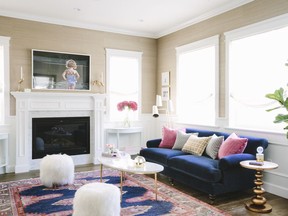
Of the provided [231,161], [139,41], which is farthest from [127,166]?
[139,41]

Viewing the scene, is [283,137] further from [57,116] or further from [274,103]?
[57,116]

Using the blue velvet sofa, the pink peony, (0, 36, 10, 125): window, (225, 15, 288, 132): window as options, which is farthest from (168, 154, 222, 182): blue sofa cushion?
(0, 36, 10, 125): window

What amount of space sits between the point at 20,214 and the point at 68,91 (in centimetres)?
307

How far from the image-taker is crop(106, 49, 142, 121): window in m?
6.24

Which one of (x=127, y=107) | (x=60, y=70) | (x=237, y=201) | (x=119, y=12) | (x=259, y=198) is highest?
(x=119, y=12)

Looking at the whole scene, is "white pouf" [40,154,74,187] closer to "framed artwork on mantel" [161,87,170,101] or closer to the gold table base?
the gold table base

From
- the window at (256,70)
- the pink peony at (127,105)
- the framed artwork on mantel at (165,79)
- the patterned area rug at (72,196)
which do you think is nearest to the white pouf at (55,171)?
the patterned area rug at (72,196)

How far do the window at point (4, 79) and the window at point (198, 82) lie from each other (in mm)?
3578

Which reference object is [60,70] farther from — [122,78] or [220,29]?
[220,29]

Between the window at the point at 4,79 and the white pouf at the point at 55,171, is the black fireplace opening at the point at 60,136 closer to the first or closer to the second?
the window at the point at 4,79

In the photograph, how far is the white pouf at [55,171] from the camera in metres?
3.96

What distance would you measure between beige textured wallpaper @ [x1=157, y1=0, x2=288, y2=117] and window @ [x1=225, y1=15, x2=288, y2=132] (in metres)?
0.15

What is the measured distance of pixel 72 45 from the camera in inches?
227

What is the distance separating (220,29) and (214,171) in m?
2.76
